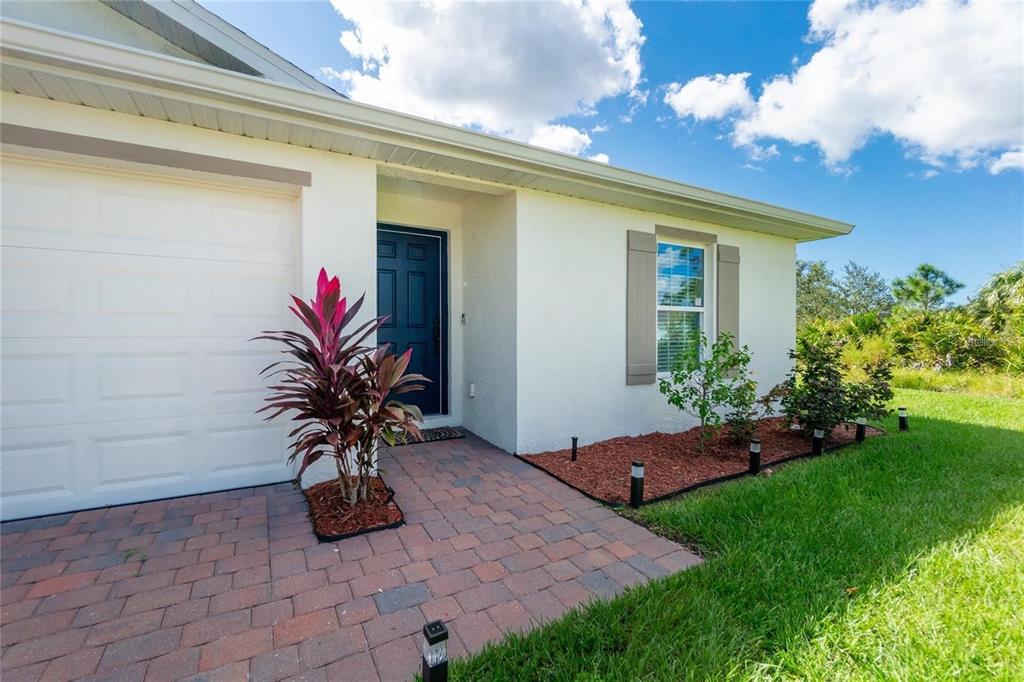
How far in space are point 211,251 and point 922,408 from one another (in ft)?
30.5

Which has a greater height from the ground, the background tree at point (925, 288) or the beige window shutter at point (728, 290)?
the background tree at point (925, 288)

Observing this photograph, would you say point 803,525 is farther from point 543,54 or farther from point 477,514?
point 543,54

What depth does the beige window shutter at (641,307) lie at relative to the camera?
171 inches

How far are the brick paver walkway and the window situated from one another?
2496 mm

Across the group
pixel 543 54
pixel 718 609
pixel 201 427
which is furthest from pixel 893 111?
pixel 201 427

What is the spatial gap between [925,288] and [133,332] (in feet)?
78.6

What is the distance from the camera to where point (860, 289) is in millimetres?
25141

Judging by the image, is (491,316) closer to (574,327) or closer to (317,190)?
(574,327)

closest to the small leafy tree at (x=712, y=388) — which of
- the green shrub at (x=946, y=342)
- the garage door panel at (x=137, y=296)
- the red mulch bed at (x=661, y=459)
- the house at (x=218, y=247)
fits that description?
the red mulch bed at (x=661, y=459)

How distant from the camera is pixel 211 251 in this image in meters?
2.92

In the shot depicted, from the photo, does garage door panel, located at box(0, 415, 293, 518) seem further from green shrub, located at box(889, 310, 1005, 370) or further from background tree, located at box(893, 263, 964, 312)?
background tree, located at box(893, 263, 964, 312)

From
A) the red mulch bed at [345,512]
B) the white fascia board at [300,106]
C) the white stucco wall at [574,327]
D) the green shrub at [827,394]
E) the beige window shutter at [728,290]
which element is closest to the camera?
the white fascia board at [300,106]

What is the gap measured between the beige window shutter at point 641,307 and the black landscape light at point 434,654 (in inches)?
141

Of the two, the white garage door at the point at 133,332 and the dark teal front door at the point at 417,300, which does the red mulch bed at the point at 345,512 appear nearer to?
the white garage door at the point at 133,332
